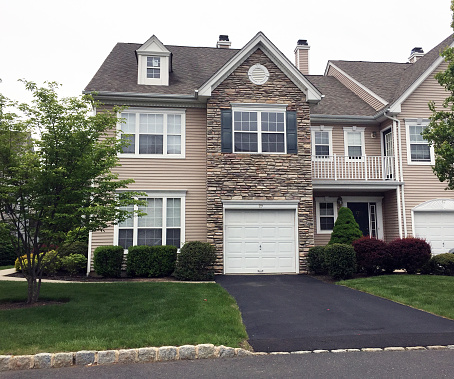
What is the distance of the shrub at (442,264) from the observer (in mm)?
13883

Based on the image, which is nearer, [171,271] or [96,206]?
[96,206]

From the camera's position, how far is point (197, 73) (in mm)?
17578

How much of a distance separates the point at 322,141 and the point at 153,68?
25.7ft

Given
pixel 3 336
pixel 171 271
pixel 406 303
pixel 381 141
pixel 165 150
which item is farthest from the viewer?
pixel 381 141

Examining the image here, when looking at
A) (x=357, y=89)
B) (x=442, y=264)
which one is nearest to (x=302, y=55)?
(x=357, y=89)

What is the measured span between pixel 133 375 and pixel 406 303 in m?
6.94

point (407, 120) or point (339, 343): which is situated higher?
point (407, 120)

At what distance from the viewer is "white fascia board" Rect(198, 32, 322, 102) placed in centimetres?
1498

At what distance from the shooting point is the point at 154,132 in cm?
1541

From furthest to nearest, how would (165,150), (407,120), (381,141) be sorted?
(381,141)
(407,120)
(165,150)

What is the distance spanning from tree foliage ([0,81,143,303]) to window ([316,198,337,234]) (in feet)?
32.9

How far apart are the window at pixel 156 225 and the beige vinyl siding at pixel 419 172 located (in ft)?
30.4

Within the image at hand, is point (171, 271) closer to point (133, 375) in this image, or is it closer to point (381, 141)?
point (133, 375)

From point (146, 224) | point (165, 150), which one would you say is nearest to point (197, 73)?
point (165, 150)
